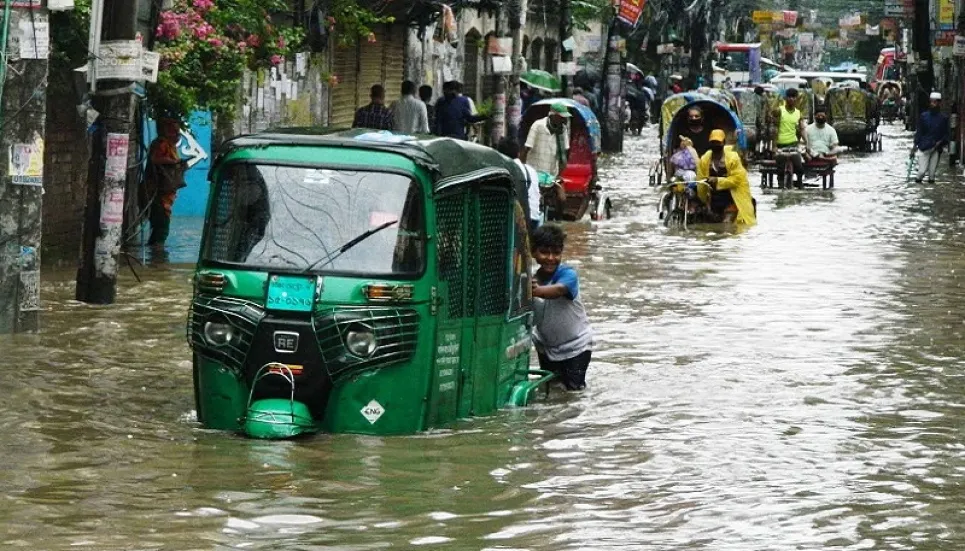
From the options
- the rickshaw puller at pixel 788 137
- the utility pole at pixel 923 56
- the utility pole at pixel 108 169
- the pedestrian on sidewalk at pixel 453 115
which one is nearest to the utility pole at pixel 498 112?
the pedestrian on sidewalk at pixel 453 115

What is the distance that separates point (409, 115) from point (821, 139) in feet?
35.3

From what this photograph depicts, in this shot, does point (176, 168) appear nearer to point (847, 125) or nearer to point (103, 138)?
point (103, 138)

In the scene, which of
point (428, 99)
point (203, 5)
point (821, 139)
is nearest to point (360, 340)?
point (203, 5)

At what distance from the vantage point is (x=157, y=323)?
16.5m

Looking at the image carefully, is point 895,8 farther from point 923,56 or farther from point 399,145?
point 399,145

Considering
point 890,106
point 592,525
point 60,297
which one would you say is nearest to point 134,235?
point 60,297

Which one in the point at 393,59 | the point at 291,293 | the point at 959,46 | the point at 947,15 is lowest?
the point at 291,293

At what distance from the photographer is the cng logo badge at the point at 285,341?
10727 mm

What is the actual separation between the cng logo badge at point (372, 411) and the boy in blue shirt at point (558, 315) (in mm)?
2021

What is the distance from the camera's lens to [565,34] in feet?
160

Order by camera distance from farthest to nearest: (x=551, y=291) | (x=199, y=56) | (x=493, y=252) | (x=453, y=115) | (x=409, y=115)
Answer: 1. (x=453, y=115)
2. (x=409, y=115)
3. (x=199, y=56)
4. (x=551, y=291)
5. (x=493, y=252)

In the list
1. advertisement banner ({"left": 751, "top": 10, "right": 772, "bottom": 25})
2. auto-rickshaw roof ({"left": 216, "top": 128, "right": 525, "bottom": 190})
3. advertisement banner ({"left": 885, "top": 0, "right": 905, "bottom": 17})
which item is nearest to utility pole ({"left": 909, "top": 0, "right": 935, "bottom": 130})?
advertisement banner ({"left": 885, "top": 0, "right": 905, "bottom": 17})

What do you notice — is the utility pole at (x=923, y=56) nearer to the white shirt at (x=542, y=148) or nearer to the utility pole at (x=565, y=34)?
the utility pole at (x=565, y=34)

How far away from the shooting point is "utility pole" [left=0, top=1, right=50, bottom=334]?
14.9m
